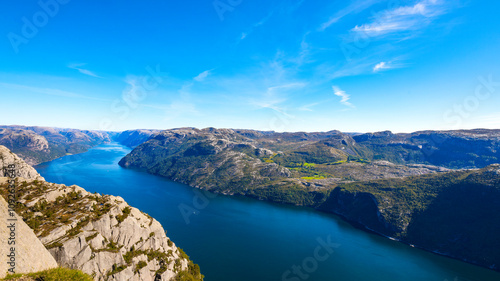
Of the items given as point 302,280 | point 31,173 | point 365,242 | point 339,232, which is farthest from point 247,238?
point 31,173

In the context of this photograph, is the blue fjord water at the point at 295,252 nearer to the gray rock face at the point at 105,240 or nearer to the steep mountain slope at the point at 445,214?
the steep mountain slope at the point at 445,214

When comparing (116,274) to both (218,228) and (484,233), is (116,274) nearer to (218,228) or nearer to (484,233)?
(218,228)

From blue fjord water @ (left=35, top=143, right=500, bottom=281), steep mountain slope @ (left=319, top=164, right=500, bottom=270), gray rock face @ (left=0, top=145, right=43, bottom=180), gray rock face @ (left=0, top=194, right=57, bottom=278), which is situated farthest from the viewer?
steep mountain slope @ (left=319, top=164, right=500, bottom=270)

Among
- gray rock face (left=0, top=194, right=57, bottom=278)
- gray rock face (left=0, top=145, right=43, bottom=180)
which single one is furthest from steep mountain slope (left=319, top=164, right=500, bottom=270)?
gray rock face (left=0, top=145, right=43, bottom=180)

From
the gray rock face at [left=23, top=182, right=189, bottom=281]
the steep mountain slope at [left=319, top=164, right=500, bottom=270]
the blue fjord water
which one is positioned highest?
the gray rock face at [left=23, top=182, right=189, bottom=281]

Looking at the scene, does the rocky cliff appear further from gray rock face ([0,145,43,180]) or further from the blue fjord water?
the blue fjord water
